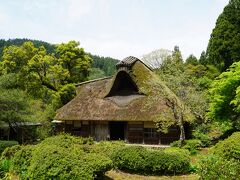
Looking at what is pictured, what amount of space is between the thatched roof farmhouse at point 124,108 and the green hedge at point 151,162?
8.78m

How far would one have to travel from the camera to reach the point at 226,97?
2405cm

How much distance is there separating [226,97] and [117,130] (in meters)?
12.3

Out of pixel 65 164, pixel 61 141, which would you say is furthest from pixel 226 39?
pixel 65 164

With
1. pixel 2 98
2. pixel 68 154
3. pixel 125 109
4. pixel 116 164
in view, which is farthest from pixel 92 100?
pixel 68 154

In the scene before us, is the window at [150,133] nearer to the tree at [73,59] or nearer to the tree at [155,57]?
the tree at [73,59]

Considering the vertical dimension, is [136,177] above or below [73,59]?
below

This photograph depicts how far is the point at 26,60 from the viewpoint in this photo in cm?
3953

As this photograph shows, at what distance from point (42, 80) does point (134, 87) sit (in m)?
12.4

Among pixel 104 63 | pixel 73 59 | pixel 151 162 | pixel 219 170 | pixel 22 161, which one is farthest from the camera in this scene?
pixel 104 63

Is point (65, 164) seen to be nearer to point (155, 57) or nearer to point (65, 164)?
point (65, 164)

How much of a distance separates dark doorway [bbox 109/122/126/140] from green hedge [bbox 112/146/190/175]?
1503 centimetres

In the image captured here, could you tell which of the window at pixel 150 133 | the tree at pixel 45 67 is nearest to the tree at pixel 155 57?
the tree at pixel 45 67

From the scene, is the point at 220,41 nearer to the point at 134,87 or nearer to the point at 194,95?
the point at 134,87

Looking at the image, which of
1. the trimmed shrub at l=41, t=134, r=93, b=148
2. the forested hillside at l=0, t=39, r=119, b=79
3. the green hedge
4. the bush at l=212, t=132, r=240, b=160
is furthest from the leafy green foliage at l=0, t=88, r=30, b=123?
the forested hillside at l=0, t=39, r=119, b=79
